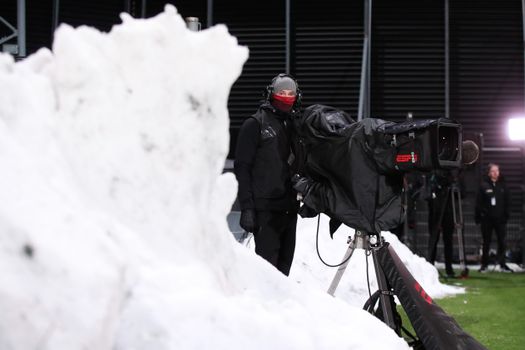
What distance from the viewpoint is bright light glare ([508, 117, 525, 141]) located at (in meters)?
13.5

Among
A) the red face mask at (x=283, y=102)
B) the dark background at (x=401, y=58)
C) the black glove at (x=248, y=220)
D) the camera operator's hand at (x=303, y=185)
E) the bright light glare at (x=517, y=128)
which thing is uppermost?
the dark background at (x=401, y=58)

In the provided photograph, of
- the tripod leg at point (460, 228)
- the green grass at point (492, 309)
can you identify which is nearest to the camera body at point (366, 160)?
the green grass at point (492, 309)

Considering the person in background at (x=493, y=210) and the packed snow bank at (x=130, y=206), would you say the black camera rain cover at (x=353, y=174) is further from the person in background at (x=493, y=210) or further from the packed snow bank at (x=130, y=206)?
the person in background at (x=493, y=210)

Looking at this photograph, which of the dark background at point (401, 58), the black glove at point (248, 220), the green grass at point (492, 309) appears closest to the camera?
the black glove at point (248, 220)

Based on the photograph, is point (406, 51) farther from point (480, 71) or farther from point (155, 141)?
point (155, 141)

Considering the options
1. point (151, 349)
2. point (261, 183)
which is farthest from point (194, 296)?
point (261, 183)

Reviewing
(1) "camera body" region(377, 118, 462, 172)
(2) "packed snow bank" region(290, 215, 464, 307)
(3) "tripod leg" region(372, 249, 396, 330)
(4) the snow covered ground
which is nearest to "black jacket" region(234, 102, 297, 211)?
(3) "tripod leg" region(372, 249, 396, 330)

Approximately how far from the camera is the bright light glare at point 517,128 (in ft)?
44.2

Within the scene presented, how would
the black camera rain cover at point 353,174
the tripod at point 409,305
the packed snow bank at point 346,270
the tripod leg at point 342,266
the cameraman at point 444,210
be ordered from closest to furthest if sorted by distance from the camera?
the tripod at point 409,305, the black camera rain cover at point 353,174, the tripod leg at point 342,266, the packed snow bank at point 346,270, the cameraman at point 444,210

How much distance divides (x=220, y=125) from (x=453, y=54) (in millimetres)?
12652

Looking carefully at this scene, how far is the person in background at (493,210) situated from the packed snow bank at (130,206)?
10385mm

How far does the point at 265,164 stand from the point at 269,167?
33mm

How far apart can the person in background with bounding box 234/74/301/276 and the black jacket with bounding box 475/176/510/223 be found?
8.23 m

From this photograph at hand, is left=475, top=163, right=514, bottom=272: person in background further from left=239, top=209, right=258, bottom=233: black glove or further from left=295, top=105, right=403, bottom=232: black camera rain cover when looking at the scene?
left=295, top=105, right=403, bottom=232: black camera rain cover
